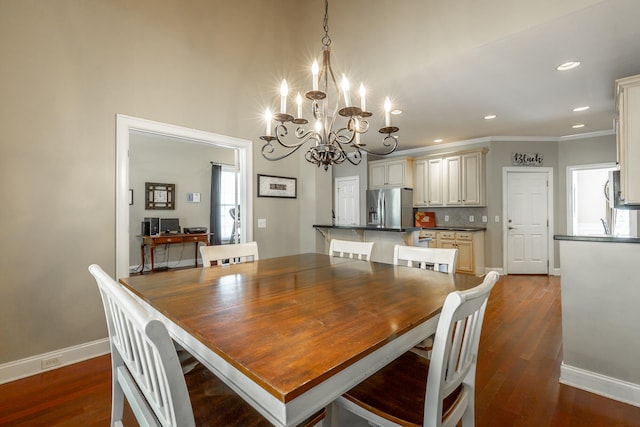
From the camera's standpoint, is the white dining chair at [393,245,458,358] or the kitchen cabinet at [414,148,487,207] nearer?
the white dining chair at [393,245,458,358]

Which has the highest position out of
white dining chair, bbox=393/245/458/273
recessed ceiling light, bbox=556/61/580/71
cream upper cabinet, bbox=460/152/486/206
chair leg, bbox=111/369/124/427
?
recessed ceiling light, bbox=556/61/580/71

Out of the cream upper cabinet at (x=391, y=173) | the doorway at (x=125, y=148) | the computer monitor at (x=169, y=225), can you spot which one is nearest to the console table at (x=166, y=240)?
the computer monitor at (x=169, y=225)

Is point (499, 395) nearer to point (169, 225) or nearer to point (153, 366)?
point (153, 366)

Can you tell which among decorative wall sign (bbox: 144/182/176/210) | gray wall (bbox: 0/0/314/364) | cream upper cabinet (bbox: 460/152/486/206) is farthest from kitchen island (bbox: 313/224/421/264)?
decorative wall sign (bbox: 144/182/176/210)

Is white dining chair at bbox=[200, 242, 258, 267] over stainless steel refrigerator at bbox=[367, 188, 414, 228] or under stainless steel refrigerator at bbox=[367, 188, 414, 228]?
under

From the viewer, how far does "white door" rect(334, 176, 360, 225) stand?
7.07 metres

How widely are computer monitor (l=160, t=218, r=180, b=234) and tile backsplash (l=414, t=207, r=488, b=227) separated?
5.12m

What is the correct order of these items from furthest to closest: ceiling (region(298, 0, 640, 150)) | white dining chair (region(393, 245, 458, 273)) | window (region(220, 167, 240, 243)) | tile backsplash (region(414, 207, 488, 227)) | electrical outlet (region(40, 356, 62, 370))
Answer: window (region(220, 167, 240, 243))
tile backsplash (region(414, 207, 488, 227))
ceiling (region(298, 0, 640, 150))
electrical outlet (region(40, 356, 62, 370))
white dining chair (region(393, 245, 458, 273))

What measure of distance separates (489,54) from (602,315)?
218 centimetres

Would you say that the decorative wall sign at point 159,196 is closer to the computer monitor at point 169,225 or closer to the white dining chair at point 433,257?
the computer monitor at point 169,225

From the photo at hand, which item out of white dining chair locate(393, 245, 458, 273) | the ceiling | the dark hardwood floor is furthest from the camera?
the ceiling

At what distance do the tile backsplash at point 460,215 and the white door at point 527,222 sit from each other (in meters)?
0.42

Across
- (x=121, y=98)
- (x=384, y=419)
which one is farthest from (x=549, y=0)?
(x=121, y=98)

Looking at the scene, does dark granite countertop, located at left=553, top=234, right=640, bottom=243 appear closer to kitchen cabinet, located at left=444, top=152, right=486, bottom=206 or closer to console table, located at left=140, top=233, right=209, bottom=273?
kitchen cabinet, located at left=444, top=152, right=486, bottom=206
